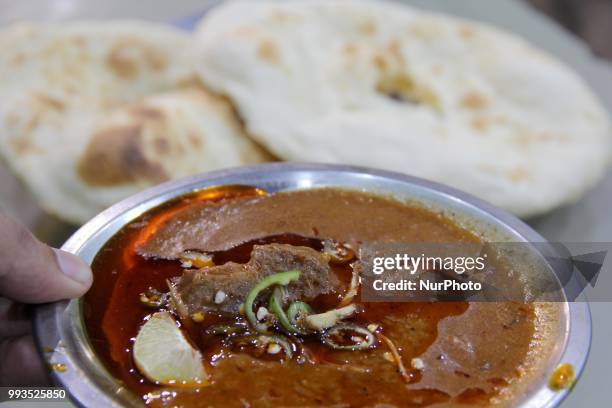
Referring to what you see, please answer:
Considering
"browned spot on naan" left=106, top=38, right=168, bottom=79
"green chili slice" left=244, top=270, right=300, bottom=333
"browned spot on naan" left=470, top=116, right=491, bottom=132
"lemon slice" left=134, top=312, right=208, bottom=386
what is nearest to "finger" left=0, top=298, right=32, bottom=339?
"lemon slice" left=134, top=312, right=208, bottom=386

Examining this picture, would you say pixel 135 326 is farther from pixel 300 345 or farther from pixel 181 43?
pixel 181 43

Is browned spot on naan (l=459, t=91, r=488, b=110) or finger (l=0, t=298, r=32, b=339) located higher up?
browned spot on naan (l=459, t=91, r=488, b=110)

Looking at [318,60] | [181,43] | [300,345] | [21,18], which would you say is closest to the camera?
[300,345]

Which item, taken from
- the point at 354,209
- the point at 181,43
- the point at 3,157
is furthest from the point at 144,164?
the point at 354,209

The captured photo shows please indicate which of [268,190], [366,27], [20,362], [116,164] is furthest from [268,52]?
[20,362]

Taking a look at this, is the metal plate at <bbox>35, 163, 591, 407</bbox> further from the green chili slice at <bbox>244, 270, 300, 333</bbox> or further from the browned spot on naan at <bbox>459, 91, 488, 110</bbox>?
the browned spot on naan at <bbox>459, 91, 488, 110</bbox>

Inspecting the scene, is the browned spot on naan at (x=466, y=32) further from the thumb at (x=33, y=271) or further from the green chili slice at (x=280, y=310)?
the thumb at (x=33, y=271)

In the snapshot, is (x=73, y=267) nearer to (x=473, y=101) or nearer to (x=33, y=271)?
(x=33, y=271)

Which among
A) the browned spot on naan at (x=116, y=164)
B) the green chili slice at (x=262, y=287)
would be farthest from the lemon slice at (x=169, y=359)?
the browned spot on naan at (x=116, y=164)
